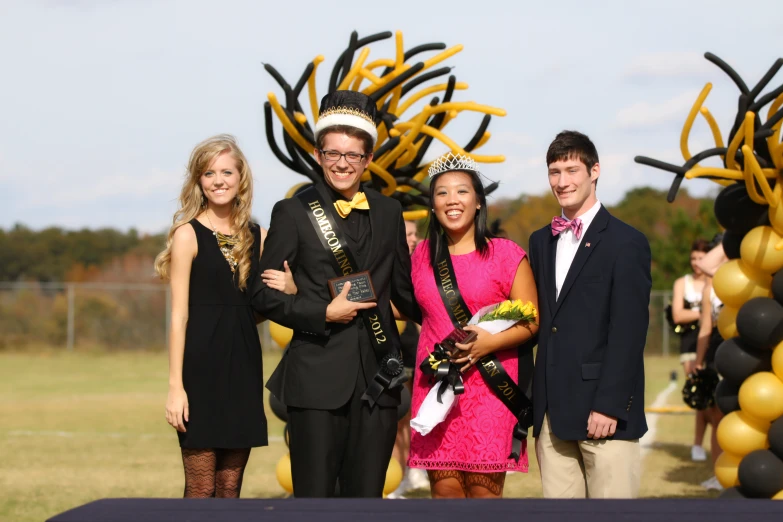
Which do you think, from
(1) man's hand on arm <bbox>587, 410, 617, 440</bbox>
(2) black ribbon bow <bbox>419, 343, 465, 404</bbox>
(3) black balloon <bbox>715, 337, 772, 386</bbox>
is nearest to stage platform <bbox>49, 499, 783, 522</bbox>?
(1) man's hand on arm <bbox>587, 410, 617, 440</bbox>

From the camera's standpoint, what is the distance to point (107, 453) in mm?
10305

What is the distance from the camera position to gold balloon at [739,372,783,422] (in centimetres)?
614

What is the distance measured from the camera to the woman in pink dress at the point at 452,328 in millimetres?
4266

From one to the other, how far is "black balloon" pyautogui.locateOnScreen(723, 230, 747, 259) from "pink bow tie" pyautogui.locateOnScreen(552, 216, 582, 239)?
2.67 m

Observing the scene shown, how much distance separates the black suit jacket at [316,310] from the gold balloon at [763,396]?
3.07 metres

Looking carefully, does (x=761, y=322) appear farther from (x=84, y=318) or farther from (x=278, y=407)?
(x=84, y=318)

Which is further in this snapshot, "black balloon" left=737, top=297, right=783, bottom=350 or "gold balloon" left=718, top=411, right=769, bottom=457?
"gold balloon" left=718, top=411, right=769, bottom=457

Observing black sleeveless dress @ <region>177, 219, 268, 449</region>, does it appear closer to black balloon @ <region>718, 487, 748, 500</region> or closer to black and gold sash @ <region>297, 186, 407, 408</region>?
black and gold sash @ <region>297, 186, 407, 408</region>

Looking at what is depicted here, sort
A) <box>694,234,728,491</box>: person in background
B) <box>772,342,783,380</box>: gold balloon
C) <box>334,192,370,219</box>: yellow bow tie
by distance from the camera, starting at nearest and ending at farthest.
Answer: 1. <box>334,192,370,219</box>: yellow bow tie
2. <box>772,342,783,380</box>: gold balloon
3. <box>694,234,728,491</box>: person in background

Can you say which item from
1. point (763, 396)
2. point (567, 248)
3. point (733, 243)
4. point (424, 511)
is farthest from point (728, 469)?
point (424, 511)

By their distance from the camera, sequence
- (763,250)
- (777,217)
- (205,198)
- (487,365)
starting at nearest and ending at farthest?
(487,365) → (205,198) → (777,217) → (763,250)

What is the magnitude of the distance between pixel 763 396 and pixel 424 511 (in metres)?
4.01

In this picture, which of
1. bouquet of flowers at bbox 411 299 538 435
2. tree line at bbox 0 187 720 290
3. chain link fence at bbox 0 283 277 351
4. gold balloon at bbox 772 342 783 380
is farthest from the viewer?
tree line at bbox 0 187 720 290

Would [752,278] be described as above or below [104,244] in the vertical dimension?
above
